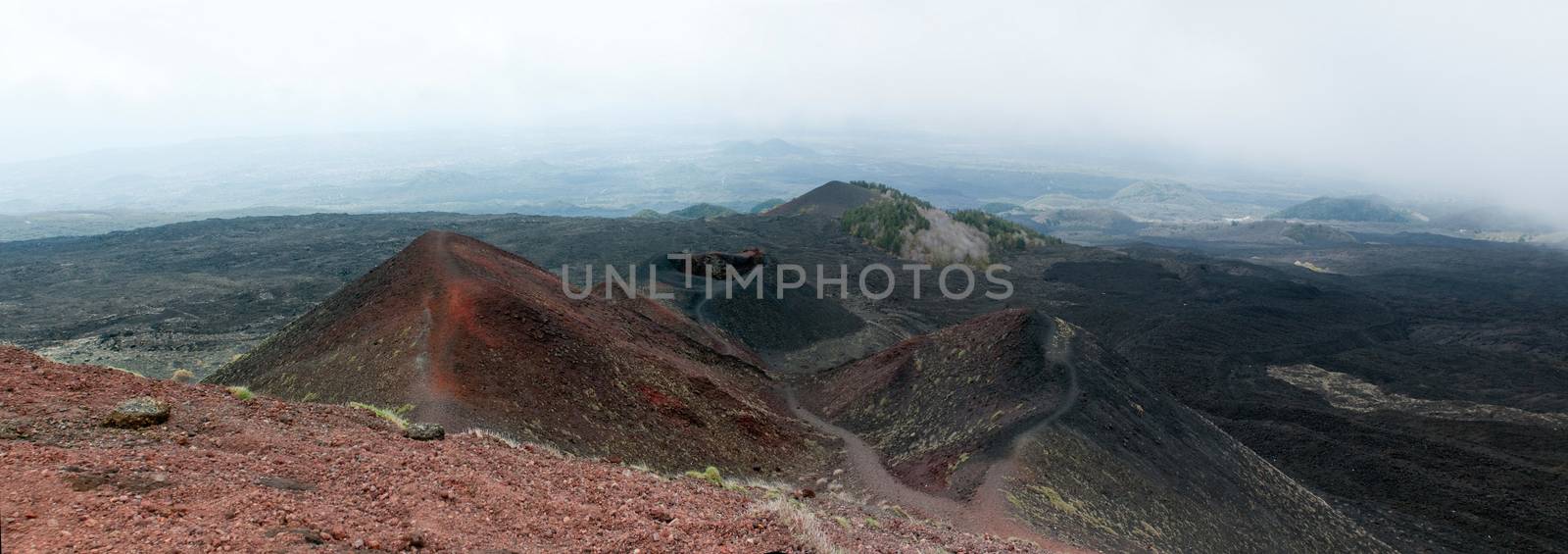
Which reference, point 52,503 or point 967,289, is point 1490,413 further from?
point 52,503

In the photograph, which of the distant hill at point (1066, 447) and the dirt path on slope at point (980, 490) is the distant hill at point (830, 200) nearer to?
the distant hill at point (1066, 447)

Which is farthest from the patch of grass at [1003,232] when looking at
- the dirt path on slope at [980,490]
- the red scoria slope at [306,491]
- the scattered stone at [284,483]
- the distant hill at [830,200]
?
the scattered stone at [284,483]

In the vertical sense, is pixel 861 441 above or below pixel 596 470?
below

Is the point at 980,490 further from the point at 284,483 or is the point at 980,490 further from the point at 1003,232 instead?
the point at 1003,232

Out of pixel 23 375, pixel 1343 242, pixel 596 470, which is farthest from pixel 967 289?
pixel 1343 242

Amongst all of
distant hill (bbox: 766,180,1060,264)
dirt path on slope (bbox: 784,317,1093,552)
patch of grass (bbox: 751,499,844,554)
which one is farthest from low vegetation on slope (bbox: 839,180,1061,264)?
patch of grass (bbox: 751,499,844,554)

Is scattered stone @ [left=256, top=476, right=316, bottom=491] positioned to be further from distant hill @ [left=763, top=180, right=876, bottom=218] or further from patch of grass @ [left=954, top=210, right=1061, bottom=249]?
distant hill @ [left=763, top=180, right=876, bottom=218]
